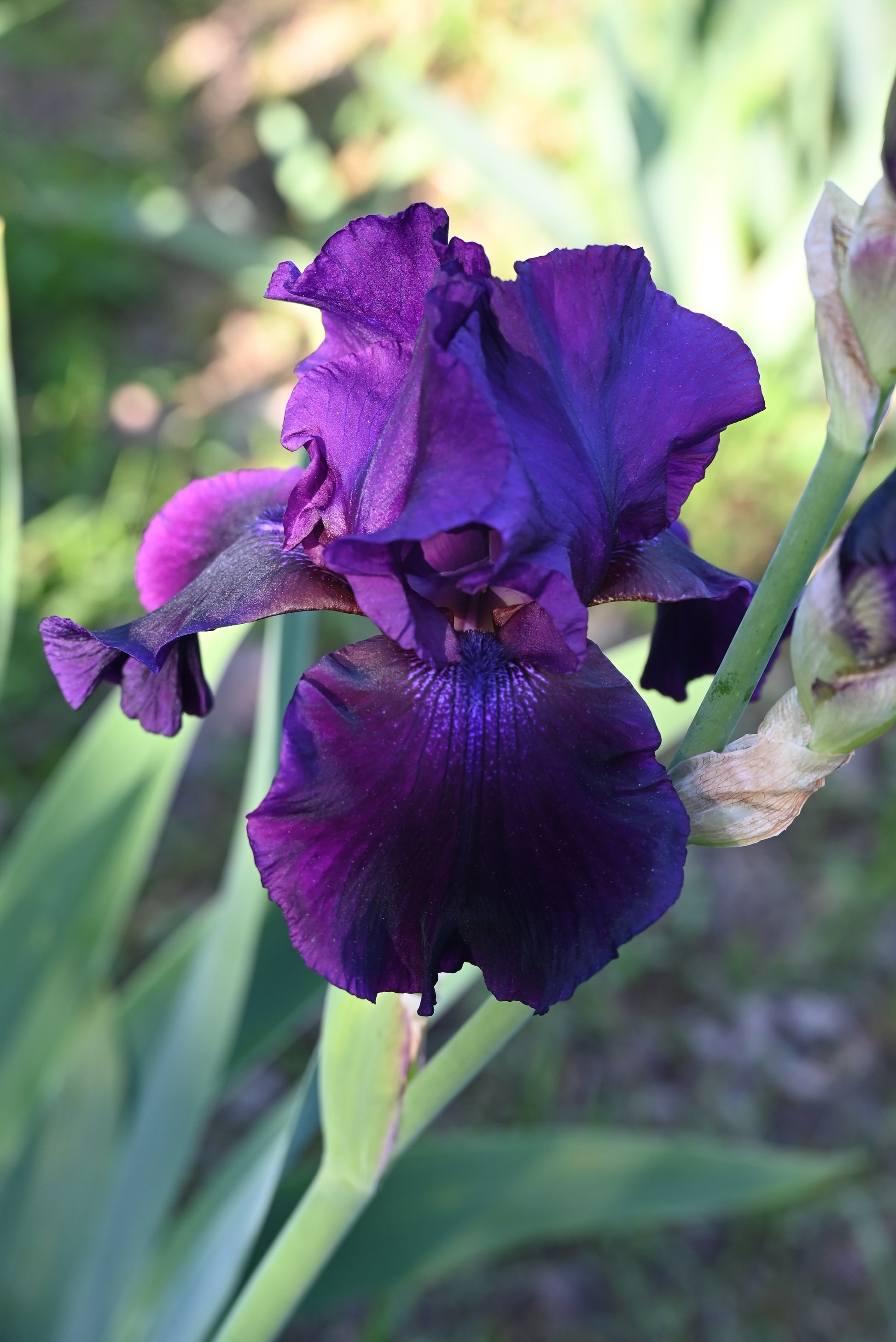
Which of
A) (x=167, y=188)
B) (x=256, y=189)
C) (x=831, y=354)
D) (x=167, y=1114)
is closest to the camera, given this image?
(x=831, y=354)

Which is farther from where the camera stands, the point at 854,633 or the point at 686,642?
the point at 686,642

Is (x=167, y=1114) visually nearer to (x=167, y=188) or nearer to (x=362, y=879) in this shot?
(x=362, y=879)

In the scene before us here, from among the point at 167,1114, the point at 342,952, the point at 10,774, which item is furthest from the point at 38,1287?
the point at 10,774

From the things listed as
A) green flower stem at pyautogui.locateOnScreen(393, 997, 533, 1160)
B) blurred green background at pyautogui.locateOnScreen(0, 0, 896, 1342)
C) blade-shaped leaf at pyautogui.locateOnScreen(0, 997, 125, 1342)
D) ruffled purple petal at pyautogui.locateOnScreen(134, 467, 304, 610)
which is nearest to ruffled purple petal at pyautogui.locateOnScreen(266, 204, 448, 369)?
ruffled purple petal at pyautogui.locateOnScreen(134, 467, 304, 610)

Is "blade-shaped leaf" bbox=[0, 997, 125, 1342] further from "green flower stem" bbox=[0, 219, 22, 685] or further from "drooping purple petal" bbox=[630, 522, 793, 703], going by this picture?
"drooping purple petal" bbox=[630, 522, 793, 703]

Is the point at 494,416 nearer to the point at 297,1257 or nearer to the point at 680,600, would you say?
the point at 680,600

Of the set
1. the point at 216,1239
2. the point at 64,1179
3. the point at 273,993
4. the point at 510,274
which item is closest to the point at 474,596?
the point at 216,1239
